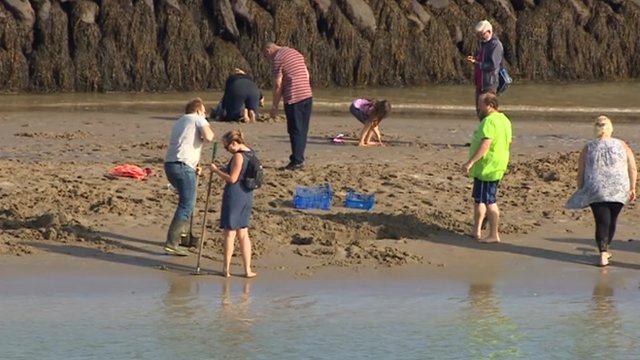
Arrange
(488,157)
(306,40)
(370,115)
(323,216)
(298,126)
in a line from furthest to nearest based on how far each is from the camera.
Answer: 1. (306,40)
2. (370,115)
3. (298,126)
4. (323,216)
5. (488,157)

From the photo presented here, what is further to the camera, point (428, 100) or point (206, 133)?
point (428, 100)

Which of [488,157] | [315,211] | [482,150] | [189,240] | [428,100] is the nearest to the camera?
[189,240]

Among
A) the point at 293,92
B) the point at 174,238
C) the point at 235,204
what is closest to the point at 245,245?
the point at 235,204

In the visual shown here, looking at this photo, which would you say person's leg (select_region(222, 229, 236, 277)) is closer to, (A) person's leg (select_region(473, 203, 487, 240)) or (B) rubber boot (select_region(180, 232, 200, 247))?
(B) rubber boot (select_region(180, 232, 200, 247))

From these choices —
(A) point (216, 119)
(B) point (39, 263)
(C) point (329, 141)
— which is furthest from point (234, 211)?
(A) point (216, 119)

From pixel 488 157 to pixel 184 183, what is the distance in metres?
2.67

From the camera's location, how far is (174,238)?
41.9ft

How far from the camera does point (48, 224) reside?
44.4 ft

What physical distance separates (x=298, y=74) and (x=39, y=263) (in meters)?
4.92

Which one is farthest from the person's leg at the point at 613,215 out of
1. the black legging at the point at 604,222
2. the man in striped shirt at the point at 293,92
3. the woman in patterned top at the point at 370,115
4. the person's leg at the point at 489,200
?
the woman in patterned top at the point at 370,115

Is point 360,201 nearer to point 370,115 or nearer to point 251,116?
point 370,115

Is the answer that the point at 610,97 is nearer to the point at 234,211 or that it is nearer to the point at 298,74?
the point at 298,74

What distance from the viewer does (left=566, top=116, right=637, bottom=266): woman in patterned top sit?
12789mm

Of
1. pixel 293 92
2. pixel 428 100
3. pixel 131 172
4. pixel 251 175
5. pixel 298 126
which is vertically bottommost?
pixel 131 172
